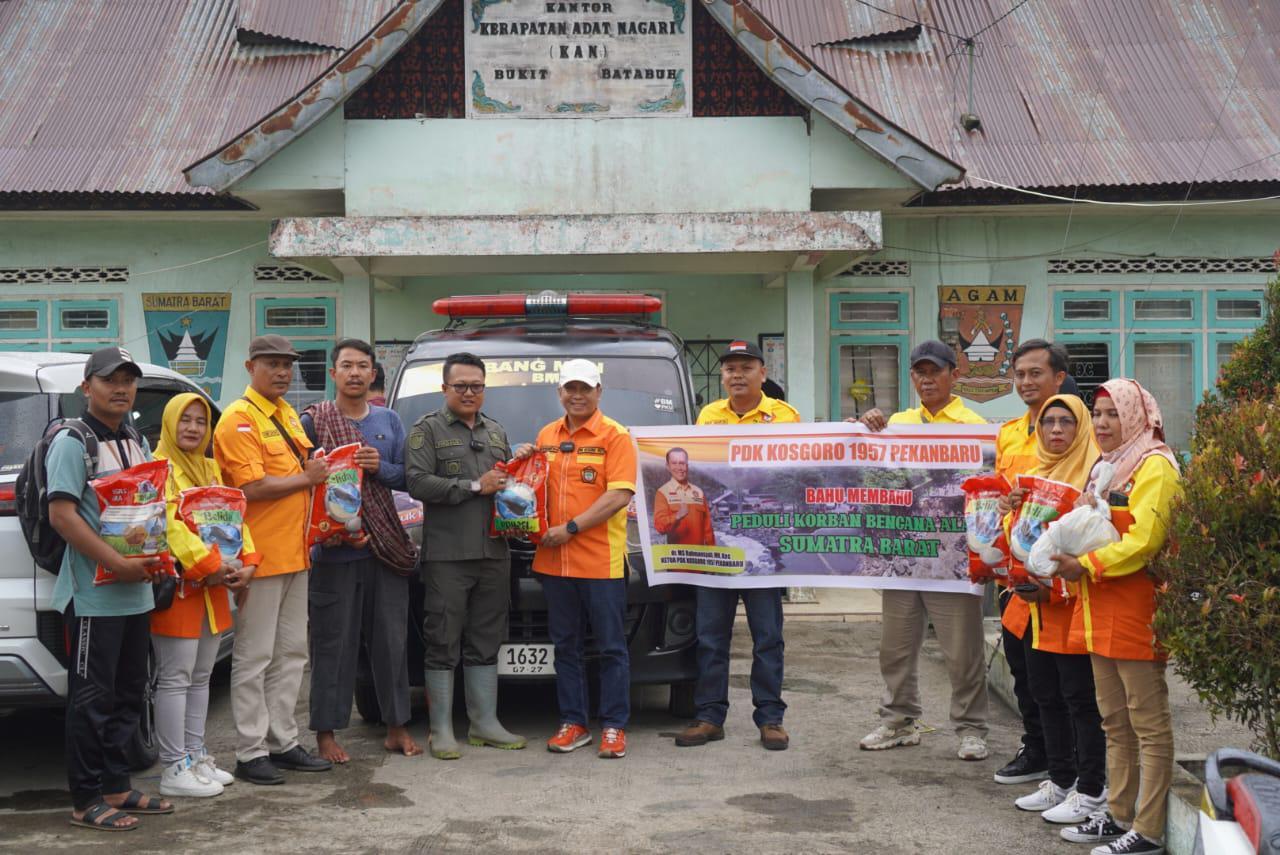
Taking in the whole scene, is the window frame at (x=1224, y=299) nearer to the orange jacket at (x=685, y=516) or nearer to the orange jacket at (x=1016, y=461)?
the orange jacket at (x=1016, y=461)

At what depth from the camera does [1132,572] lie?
16.5ft

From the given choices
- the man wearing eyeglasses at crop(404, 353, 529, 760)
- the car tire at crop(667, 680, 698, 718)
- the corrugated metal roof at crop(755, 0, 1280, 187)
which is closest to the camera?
the man wearing eyeglasses at crop(404, 353, 529, 760)

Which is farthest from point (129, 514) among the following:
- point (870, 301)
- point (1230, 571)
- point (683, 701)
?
point (870, 301)

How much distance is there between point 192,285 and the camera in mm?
14914

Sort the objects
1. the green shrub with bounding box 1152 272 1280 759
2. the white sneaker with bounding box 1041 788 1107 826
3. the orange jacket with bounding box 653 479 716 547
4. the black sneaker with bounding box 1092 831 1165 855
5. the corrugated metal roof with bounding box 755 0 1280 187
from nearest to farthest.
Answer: the green shrub with bounding box 1152 272 1280 759
the black sneaker with bounding box 1092 831 1165 855
the white sneaker with bounding box 1041 788 1107 826
the orange jacket with bounding box 653 479 716 547
the corrugated metal roof with bounding box 755 0 1280 187

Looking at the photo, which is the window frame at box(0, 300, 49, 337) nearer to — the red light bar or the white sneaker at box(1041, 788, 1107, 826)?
the red light bar

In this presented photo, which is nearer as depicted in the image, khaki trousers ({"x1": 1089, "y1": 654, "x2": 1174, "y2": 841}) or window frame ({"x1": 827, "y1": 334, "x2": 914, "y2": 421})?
khaki trousers ({"x1": 1089, "y1": 654, "x2": 1174, "y2": 841})

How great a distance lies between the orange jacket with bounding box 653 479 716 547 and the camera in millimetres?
7094

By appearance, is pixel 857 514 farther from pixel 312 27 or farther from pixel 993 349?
pixel 312 27

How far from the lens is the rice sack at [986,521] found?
595 cm

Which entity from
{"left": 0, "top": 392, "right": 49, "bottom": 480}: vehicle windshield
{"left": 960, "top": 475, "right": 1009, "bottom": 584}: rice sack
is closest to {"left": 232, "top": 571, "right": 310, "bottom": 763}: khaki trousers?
{"left": 0, "top": 392, "right": 49, "bottom": 480}: vehicle windshield

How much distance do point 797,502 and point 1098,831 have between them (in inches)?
95.1

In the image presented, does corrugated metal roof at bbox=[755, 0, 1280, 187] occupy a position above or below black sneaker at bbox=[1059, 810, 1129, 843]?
above

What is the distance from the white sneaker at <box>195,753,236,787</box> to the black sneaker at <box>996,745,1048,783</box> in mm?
3627
